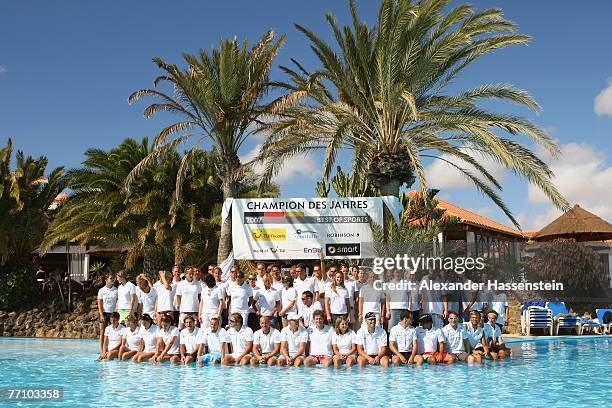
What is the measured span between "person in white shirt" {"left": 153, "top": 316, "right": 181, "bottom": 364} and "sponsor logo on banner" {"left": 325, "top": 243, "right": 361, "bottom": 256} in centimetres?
444

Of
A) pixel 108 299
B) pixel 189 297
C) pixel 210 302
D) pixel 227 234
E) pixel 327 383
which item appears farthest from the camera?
pixel 227 234

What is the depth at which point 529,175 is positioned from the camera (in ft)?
49.1

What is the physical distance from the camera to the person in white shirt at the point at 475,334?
496 inches

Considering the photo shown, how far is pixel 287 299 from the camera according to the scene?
13.3 metres

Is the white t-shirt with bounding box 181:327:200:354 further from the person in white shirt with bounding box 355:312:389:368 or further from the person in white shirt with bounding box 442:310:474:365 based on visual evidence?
the person in white shirt with bounding box 442:310:474:365

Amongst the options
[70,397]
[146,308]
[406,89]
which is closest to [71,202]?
[146,308]

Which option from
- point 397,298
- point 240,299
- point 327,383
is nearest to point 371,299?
point 397,298

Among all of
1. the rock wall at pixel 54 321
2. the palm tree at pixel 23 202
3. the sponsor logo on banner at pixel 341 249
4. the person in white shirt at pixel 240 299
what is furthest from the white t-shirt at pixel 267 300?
the palm tree at pixel 23 202

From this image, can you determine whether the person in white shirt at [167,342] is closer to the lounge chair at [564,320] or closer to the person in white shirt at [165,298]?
the person in white shirt at [165,298]

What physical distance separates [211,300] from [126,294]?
2.02 metres

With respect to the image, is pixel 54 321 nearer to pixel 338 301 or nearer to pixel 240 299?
pixel 240 299

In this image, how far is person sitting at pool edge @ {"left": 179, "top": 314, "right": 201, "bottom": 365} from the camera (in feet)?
41.8

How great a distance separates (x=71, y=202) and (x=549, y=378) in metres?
17.4

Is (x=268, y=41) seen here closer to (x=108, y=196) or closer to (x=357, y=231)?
(x=357, y=231)
